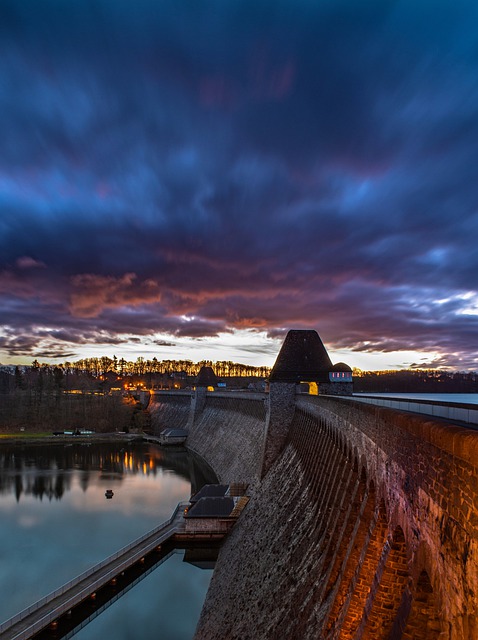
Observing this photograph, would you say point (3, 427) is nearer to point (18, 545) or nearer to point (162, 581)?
point (18, 545)

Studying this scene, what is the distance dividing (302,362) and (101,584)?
20659 millimetres

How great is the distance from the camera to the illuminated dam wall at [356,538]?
4.77 meters

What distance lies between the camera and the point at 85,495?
42.7 metres

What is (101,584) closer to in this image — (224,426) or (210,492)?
(210,492)

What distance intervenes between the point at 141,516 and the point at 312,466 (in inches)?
888

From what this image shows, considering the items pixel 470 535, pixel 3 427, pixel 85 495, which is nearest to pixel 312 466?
pixel 470 535

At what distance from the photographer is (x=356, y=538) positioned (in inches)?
417

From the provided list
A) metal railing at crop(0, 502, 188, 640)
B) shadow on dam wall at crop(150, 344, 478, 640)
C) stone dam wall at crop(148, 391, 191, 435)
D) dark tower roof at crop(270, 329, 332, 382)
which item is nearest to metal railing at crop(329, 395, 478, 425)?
shadow on dam wall at crop(150, 344, 478, 640)

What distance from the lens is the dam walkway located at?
18.7 metres

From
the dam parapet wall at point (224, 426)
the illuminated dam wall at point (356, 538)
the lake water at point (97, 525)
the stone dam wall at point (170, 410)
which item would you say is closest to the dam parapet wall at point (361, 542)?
the illuminated dam wall at point (356, 538)

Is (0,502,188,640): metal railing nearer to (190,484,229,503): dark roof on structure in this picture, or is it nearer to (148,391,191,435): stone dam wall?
(190,484,229,503): dark roof on structure

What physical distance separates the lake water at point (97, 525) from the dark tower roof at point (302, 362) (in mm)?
15166

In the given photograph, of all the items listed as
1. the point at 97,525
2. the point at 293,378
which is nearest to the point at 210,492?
the point at 97,525

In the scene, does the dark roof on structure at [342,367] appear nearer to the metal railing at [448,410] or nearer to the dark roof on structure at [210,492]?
the dark roof on structure at [210,492]
